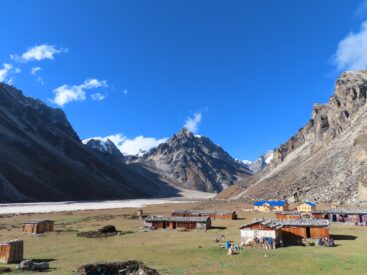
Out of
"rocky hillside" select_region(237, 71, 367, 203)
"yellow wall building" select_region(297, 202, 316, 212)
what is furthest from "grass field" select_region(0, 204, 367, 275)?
"rocky hillside" select_region(237, 71, 367, 203)

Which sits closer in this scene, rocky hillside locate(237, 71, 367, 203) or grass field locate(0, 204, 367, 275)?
grass field locate(0, 204, 367, 275)

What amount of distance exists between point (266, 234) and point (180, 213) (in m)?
43.9

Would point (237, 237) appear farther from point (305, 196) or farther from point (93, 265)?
point (305, 196)

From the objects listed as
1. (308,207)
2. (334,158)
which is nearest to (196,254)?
(308,207)

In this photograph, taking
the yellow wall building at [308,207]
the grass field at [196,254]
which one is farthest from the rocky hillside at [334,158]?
the grass field at [196,254]

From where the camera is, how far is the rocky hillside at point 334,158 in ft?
364

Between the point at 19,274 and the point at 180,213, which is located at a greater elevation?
the point at 180,213

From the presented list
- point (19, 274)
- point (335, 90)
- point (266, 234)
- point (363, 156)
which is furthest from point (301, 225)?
point (335, 90)

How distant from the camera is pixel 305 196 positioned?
12188cm

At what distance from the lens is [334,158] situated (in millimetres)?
131875

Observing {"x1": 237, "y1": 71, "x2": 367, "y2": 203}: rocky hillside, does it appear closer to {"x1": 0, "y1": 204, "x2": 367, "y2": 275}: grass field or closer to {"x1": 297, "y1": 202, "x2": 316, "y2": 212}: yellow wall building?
{"x1": 297, "y1": 202, "x2": 316, "y2": 212}: yellow wall building

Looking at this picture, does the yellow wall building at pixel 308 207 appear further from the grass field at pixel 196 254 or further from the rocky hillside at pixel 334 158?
the grass field at pixel 196 254

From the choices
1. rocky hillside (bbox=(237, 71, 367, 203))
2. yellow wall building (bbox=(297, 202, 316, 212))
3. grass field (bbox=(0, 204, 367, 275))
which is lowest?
grass field (bbox=(0, 204, 367, 275))

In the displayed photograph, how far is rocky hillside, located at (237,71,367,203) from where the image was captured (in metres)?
111
